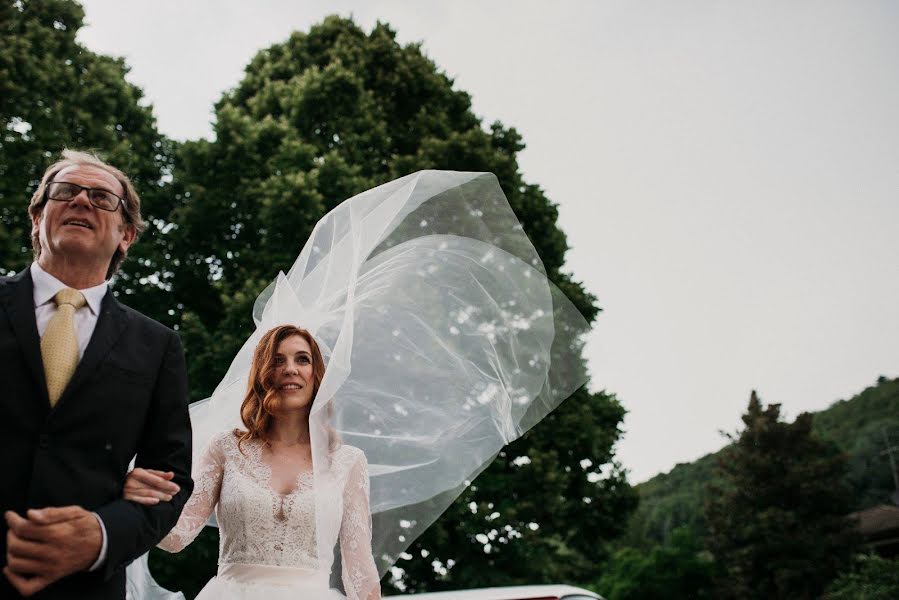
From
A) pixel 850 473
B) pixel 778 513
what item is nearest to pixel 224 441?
pixel 778 513

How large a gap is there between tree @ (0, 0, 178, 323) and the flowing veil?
24.8ft

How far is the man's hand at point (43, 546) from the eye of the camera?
5.24 ft

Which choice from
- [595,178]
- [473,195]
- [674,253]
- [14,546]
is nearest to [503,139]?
[595,178]

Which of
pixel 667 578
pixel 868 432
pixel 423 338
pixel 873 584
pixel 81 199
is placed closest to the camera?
pixel 81 199

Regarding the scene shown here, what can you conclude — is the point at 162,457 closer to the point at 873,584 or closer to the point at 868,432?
the point at 873,584

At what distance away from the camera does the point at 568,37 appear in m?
14.3

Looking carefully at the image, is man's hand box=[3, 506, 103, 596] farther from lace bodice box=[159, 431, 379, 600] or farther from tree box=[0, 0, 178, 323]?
tree box=[0, 0, 178, 323]

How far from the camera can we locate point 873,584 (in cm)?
2080

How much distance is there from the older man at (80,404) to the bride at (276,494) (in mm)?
1158

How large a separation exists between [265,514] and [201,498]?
0.31m

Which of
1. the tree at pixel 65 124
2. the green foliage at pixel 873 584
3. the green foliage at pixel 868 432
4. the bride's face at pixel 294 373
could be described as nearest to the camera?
the bride's face at pixel 294 373

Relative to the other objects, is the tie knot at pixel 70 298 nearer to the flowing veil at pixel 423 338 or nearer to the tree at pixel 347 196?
the flowing veil at pixel 423 338

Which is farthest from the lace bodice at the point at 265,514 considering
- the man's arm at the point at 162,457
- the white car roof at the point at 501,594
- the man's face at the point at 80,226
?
the white car roof at the point at 501,594

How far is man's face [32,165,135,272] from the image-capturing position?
6.59ft
